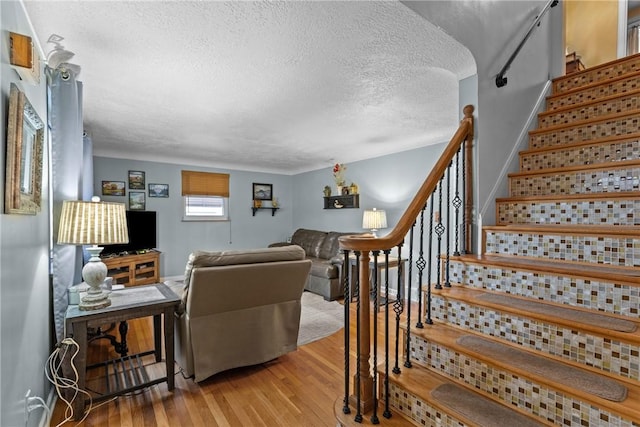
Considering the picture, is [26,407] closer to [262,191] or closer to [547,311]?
[547,311]

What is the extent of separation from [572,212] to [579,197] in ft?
0.33

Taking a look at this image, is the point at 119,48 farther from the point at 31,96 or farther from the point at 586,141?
the point at 586,141

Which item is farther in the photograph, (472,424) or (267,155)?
(267,155)

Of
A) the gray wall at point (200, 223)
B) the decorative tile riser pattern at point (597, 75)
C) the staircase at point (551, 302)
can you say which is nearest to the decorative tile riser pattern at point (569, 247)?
the staircase at point (551, 302)

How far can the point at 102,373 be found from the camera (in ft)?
8.15

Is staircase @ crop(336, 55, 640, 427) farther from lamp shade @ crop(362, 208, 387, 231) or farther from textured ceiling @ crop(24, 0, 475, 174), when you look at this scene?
lamp shade @ crop(362, 208, 387, 231)

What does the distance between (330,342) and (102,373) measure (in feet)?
6.46

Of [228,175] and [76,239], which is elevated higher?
[228,175]

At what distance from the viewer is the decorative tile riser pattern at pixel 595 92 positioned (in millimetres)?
2340

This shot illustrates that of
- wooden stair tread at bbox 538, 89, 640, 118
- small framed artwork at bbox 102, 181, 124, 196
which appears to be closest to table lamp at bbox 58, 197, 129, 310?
wooden stair tread at bbox 538, 89, 640, 118

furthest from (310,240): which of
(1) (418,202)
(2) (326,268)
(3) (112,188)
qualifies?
(1) (418,202)

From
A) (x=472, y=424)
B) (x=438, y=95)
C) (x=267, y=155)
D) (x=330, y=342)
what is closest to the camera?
(x=472, y=424)

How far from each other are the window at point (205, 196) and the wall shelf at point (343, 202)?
213 cm

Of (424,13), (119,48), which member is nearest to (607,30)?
(424,13)
